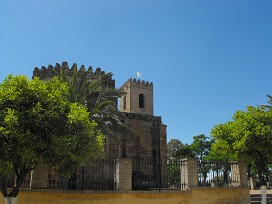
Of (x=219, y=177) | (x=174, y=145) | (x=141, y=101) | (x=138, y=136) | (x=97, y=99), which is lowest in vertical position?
(x=219, y=177)

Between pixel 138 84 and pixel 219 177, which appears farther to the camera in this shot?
pixel 138 84

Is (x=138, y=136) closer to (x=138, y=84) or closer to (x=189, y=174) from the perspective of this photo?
(x=138, y=84)

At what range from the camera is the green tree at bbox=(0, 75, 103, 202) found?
33.7 feet

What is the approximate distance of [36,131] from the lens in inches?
425

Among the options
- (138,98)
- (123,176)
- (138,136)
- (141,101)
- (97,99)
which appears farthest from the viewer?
(141,101)

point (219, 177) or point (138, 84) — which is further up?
point (138, 84)

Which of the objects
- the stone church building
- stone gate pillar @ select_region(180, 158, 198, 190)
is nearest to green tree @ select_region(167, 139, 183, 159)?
the stone church building

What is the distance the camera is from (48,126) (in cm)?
1078

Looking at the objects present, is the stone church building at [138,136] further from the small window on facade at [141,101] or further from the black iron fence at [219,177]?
the black iron fence at [219,177]

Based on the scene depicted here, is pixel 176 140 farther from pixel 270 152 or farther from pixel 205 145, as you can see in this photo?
pixel 270 152

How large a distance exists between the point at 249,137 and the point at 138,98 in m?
29.5

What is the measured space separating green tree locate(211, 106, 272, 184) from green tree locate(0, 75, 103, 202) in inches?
287

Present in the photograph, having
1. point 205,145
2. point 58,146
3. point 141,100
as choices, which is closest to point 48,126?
point 58,146

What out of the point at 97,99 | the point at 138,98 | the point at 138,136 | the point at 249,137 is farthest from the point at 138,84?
the point at 249,137
